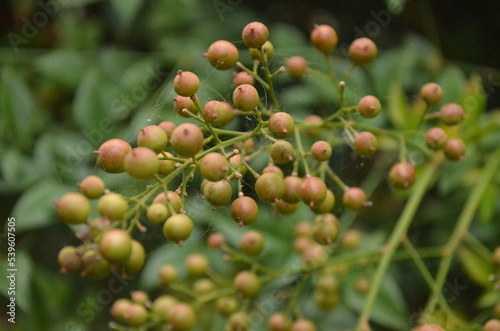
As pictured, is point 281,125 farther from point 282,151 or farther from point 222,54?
point 222,54

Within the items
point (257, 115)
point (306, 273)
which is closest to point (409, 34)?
point (306, 273)

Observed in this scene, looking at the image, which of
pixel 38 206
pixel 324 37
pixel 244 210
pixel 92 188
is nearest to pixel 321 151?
pixel 244 210

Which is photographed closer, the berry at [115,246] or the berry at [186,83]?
the berry at [115,246]

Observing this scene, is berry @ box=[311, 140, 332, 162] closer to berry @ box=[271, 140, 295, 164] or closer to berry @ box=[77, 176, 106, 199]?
berry @ box=[271, 140, 295, 164]

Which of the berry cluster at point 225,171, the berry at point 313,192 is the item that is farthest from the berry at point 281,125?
the berry at point 313,192

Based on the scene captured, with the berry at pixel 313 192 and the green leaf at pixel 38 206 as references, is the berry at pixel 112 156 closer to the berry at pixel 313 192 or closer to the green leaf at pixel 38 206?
the berry at pixel 313 192

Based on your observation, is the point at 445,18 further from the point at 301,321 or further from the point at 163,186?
the point at 163,186
